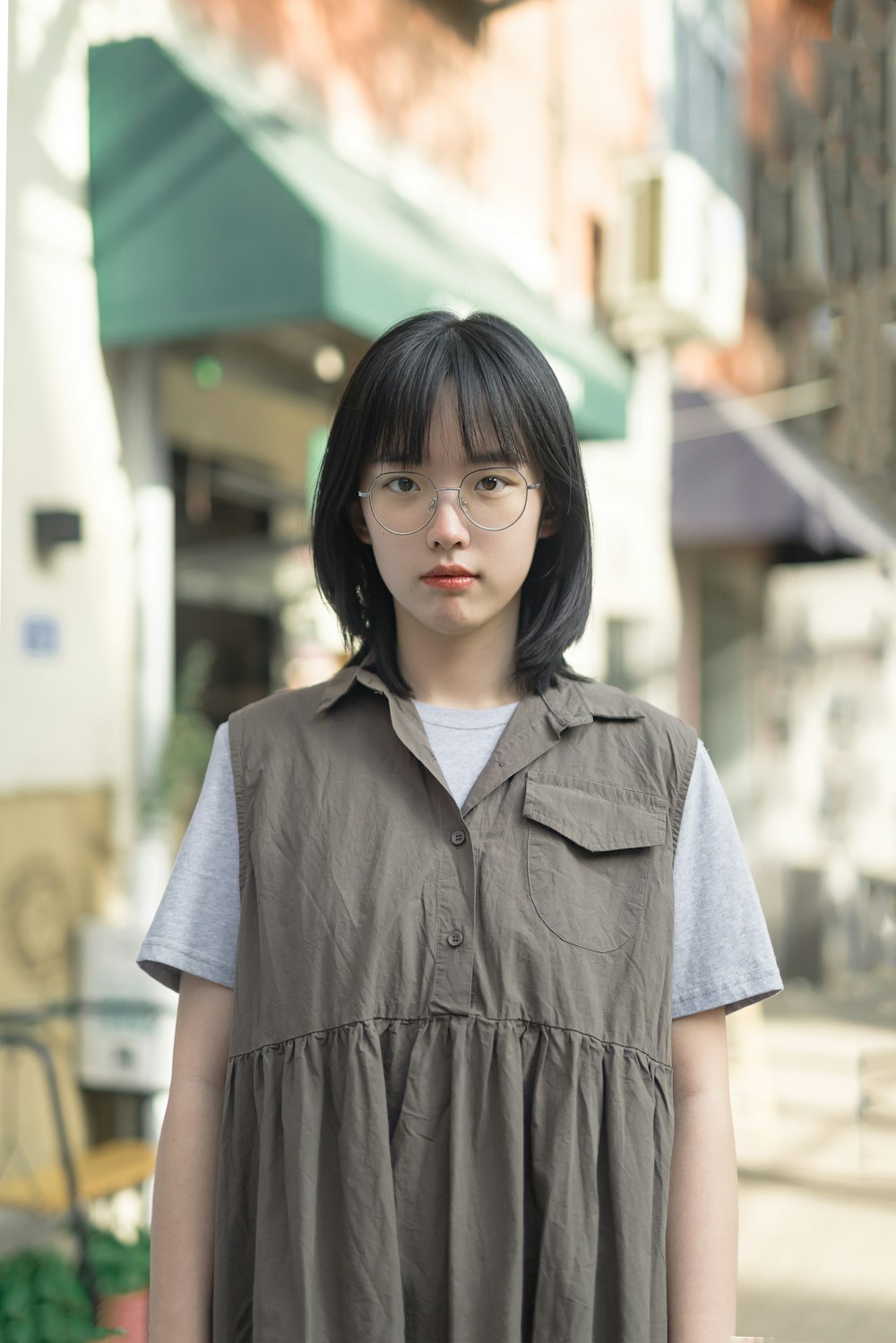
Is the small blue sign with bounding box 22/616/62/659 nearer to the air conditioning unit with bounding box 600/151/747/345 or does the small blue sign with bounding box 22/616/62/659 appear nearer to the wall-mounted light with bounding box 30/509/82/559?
the wall-mounted light with bounding box 30/509/82/559

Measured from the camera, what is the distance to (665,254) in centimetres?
767

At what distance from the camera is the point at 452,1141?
1285mm

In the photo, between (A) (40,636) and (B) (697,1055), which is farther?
(A) (40,636)

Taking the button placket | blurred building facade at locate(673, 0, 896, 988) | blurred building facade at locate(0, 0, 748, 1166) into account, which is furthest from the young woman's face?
blurred building facade at locate(673, 0, 896, 988)

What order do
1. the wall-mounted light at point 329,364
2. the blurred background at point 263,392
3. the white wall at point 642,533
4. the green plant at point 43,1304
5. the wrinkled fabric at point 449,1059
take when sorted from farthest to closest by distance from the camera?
the white wall at point 642,533
the wall-mounted light at point 329,364
the blurred background at point 263,392
the green plant at point 43,1304
the wrinkled fabric at point 449,1059

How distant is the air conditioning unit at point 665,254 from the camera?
7.70 metres

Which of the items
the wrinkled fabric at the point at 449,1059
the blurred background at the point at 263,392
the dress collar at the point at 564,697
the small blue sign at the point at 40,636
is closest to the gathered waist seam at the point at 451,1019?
the wrinkled fabric at the point at 449,1059

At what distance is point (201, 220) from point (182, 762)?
1737mm

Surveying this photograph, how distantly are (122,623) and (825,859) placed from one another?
6004 millimetres

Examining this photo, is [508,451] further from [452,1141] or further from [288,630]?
[288,630]

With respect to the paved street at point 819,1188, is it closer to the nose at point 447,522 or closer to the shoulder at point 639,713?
the shoulder at point 639,713

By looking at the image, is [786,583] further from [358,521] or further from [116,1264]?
[358,521]

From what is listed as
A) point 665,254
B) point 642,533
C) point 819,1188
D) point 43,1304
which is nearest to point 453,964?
point 43,1304

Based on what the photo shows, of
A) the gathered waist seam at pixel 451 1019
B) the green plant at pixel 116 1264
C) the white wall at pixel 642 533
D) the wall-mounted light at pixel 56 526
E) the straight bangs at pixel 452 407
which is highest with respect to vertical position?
the white wall at pixel 642 533
